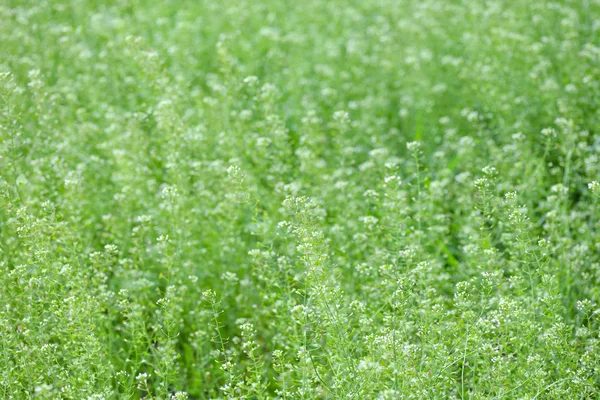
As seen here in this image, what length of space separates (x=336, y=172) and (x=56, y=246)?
2072mm

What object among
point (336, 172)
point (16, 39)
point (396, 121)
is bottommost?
point (396, 121)

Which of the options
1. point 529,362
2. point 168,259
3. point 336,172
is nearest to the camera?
point 529,362

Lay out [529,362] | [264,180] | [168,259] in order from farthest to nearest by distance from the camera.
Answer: [264,180]
[168,259]
[529,362]

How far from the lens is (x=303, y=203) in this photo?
3.95 m

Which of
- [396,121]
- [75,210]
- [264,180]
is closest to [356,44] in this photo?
[396,121]

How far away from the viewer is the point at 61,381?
13.2 ft

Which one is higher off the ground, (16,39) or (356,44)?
(16,39)

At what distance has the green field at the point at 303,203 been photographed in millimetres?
3992

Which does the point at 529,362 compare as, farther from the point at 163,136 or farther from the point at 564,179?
the point at 163,136

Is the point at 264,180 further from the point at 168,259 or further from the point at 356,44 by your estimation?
the point at 356,44

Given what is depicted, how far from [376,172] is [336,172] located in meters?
0.38

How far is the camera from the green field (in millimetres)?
3992

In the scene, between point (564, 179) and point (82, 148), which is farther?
point (82, 148)

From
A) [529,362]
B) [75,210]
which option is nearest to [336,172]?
[75,210]
